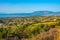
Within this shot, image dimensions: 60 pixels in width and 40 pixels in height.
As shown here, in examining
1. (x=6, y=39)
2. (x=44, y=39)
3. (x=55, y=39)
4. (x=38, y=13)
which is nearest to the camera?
(x=44, y=39)

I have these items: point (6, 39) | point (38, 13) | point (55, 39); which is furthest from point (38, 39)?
point (38, 13)

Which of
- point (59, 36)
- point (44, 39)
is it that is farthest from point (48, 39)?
point (59, 36)

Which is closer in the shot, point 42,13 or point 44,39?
→ point 44,39

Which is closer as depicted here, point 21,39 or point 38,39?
point 38,39

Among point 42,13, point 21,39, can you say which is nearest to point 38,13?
point 42,13

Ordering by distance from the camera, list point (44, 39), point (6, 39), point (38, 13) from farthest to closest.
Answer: point (38, 13) → point (6, 39) → point (44, 39)

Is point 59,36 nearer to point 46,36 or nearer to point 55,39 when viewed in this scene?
point 55,39

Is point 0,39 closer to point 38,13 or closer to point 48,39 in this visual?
point 48,39

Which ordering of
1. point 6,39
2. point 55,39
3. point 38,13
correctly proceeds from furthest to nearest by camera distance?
point 38,13 < point 6,39 < point 55,39

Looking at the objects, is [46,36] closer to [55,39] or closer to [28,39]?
[55,39]
